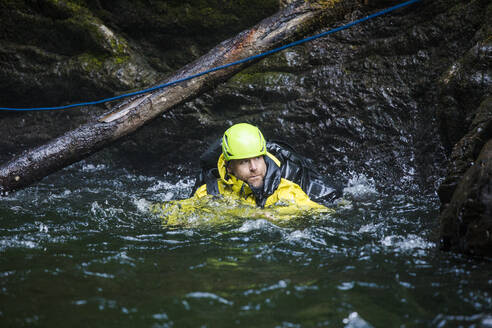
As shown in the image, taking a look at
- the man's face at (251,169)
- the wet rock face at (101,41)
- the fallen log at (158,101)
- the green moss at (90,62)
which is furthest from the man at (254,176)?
the green moss at (90,62)

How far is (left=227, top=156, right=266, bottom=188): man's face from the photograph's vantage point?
→ 226 inches

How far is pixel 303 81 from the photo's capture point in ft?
25.8

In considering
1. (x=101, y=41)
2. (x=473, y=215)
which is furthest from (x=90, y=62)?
(x=473, y=215)

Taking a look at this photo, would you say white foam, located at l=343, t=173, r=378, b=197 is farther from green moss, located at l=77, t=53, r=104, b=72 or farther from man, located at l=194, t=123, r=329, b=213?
green moss, located at l=77, t=53, r=104, b=72

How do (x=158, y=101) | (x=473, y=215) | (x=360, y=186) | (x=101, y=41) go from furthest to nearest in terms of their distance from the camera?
(x=101, y=41) < (x=360, y=186) < (x=158, y=101) < (x=473, y=215)

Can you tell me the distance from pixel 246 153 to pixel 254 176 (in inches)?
14.6

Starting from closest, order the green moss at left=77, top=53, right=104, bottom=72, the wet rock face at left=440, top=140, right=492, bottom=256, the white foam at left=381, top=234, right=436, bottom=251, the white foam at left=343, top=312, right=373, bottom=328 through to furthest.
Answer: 1. the white foam at left=343, top=312, right=373, bottom=328
2. the wet rock face at left=440, top=140, right=492, bottom=256
3. the white foam at left=381, top=234, right=436, bottom=251
4. the green moss at left=77, top=53, right=104, bottom=72

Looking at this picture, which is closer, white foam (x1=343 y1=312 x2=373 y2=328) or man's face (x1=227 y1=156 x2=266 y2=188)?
white foam (x1=343 y1=312 x2=373 y2=328)

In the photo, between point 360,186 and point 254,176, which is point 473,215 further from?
point 360,186

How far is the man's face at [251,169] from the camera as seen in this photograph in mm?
5730

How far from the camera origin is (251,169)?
571 centimetres

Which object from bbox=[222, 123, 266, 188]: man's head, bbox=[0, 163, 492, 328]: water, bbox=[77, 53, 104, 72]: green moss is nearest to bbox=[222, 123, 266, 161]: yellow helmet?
bbox=[222, 123, 266, 188]: man's head

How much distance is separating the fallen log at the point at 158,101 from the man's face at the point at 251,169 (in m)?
1.80

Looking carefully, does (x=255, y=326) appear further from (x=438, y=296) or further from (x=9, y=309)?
(x=9, y=309)
